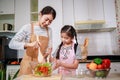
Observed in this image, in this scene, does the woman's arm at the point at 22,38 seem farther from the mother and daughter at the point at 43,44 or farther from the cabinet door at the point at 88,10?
the cabinet door at the point at 88,10

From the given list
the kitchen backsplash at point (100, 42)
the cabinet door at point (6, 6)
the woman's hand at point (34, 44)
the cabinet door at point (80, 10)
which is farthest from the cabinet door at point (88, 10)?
the woman's hand at point (34, 44)

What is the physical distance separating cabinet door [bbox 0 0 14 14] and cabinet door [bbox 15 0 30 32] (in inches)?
3.9

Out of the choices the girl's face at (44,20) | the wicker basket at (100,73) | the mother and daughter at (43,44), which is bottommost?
the wicker basket at (100,73)

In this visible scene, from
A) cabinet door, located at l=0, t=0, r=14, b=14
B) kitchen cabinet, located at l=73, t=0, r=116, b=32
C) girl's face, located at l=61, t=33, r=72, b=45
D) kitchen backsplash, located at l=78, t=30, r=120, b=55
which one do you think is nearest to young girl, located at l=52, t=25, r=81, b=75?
girl's face, located at l=61, t=33, r=72, b=45

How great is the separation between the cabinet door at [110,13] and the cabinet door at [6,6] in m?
1.47

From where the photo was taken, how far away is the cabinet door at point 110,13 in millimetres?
2656

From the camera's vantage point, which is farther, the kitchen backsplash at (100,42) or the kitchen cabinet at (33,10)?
the kitchen backsplash at (100,42)

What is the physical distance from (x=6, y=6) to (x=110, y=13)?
1664mm

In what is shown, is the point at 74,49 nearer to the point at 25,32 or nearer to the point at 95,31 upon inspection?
the point at 25,32

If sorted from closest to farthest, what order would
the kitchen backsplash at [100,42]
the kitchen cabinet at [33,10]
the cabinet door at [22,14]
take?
the kitchen cabinet at [33,10] < the cabinet door at [22,14] < the kitchen backsplash at [100,42]

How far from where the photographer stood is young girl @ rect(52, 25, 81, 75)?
1.60 m

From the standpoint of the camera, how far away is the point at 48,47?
177cm

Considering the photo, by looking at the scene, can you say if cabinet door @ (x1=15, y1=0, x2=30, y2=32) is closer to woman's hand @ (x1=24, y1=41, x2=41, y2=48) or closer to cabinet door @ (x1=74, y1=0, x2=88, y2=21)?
cabinet door @ (x1=74, y1=0, x2=88, y2=21)

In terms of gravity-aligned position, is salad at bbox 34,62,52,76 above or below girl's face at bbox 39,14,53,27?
below
